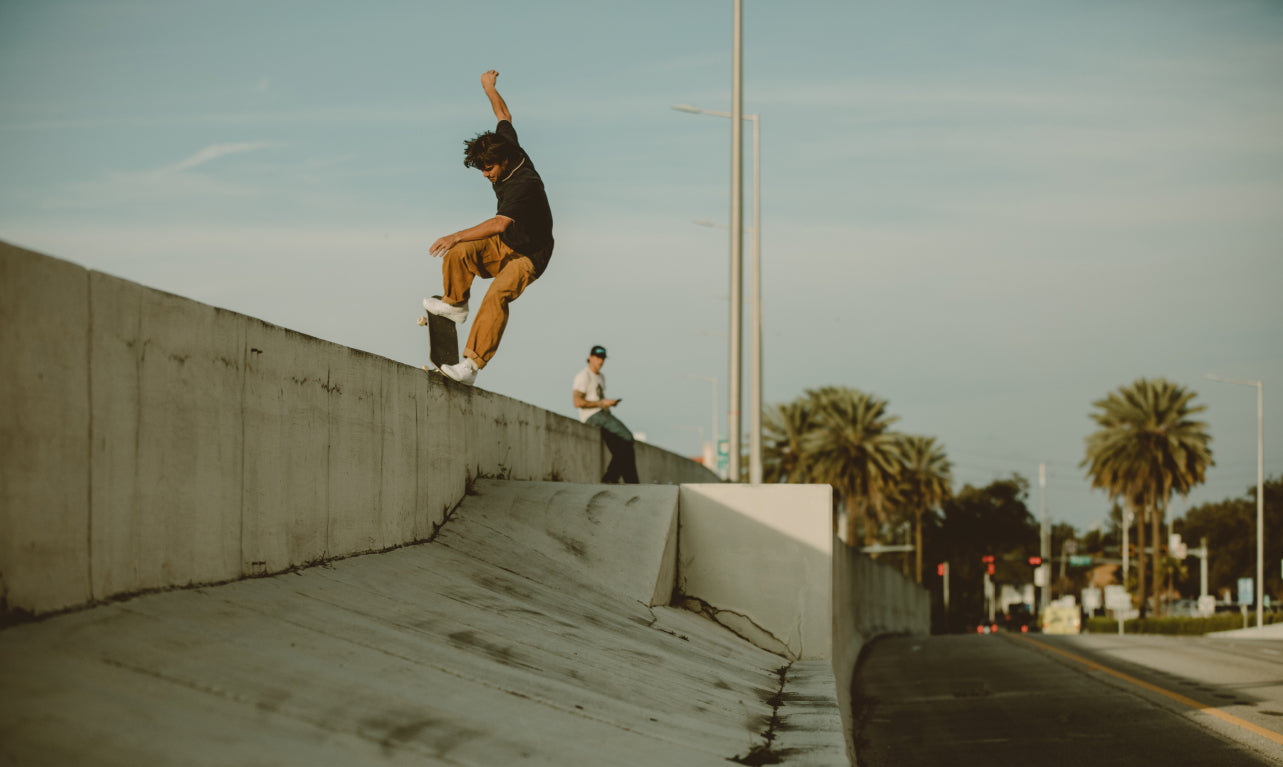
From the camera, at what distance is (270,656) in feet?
15.1

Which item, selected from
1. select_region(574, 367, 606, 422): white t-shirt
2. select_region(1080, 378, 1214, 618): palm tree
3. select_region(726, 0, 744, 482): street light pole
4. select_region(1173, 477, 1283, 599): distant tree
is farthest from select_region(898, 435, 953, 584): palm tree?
select_region(574, 367, 606, 422): white t-shirt

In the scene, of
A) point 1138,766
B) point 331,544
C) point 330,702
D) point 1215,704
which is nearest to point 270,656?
point 330,702

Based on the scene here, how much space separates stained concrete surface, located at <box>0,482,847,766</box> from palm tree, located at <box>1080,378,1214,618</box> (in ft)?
183

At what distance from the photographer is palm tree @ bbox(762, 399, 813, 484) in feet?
199

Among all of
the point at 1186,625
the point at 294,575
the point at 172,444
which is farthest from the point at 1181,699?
the point at 1186,625

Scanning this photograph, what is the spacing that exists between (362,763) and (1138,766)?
21.7 ft

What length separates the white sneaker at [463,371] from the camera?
9.32m

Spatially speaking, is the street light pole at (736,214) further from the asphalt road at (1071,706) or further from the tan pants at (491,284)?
the tan pants at (491,284)

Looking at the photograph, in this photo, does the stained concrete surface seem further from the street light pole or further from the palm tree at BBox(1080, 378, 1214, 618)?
the palm tree at BBox(1080, 378, 1214, 618)

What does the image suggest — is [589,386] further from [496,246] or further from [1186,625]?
[1186,625]

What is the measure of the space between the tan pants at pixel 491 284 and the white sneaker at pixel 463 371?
7 centimetres

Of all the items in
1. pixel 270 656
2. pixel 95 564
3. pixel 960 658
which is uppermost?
pixel 95 564

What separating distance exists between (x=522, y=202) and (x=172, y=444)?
451 centimetres

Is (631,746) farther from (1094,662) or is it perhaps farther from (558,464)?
(1094,662)
